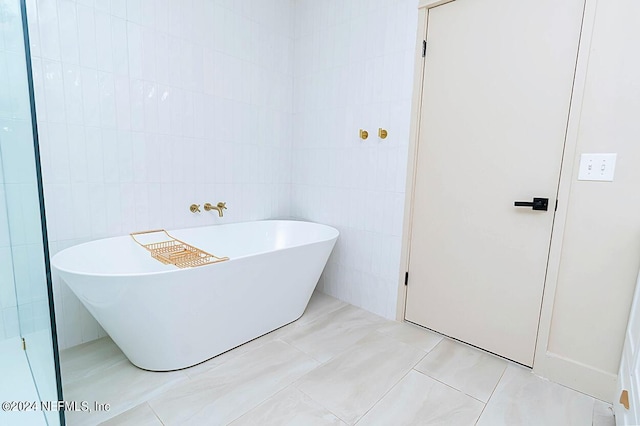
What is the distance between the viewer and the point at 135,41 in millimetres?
1891

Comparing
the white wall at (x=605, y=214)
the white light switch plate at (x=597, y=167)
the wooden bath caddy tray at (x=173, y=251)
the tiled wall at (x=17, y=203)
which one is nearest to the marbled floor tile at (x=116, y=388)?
the tiled wall at (x=17, y=203)

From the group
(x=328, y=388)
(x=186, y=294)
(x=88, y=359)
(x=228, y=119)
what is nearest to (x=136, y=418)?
(x=186, y=294)

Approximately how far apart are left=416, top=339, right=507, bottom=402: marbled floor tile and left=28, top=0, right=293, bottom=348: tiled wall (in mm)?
1710

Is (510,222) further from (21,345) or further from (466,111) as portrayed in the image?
(21,345)

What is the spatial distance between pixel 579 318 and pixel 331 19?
2526mm

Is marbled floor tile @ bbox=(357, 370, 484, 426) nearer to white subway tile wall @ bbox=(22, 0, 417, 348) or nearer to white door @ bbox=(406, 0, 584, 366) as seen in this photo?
white door @ bbox=(406, 0, 584, 366)

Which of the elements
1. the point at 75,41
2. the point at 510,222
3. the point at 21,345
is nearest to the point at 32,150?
the point at 75,41

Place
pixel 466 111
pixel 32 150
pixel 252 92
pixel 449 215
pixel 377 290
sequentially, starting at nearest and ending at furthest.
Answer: pixel 32 150 → pixel 466 111 → pixel 449 215 → pixel 377 290 → pixel 252 92

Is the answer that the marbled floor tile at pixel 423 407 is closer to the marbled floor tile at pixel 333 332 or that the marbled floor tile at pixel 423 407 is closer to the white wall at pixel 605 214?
the marbled floor tile at pixel 333 332

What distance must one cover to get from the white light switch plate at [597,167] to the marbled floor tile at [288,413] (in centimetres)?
160

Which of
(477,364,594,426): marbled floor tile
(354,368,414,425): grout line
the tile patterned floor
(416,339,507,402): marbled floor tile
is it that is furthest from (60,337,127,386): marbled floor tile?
(477,364,594,426): marbled floor tile

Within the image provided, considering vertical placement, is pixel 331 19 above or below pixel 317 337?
above

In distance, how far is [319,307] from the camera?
2.47 meters

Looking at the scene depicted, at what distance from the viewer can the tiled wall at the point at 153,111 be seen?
168cm
